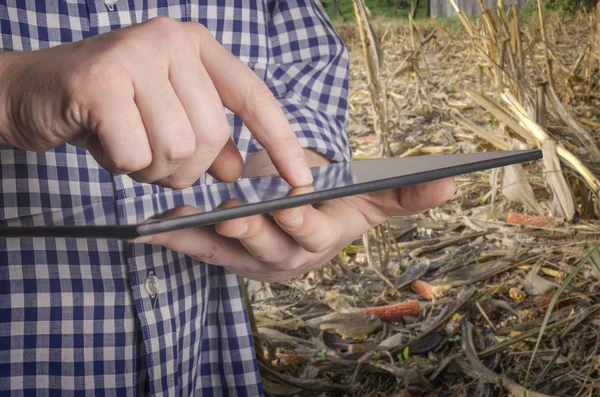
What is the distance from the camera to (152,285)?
1.82 ft

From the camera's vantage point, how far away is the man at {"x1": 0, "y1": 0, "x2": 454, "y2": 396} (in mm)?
341

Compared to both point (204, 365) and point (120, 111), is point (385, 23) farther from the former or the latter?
point (120, 111)

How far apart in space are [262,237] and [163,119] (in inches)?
4.3

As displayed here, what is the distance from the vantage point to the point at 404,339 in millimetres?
1007

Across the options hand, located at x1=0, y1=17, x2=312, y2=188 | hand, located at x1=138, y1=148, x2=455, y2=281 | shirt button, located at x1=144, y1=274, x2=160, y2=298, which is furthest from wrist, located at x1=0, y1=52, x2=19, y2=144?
shirt button, located at x1=144, y1=274, x2=160, y2=298

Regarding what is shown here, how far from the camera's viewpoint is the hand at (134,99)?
33cm

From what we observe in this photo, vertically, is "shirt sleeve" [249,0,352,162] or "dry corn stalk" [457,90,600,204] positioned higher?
"shirt sleeve" [249,0,352,162]

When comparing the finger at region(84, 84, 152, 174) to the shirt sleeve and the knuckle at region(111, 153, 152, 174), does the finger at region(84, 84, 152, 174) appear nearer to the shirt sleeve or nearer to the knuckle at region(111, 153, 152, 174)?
the knuckle at region(111, 153, 152, 174)

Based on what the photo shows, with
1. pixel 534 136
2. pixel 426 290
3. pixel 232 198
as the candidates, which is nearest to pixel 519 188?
pixel 534 136

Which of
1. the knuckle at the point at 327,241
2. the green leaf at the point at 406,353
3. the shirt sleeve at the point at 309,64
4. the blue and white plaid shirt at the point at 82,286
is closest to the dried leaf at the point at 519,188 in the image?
the green leaf at the point at 406,353

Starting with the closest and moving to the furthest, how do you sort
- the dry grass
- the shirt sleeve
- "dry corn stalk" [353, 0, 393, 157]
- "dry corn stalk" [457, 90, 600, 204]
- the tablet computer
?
the tablet computer
the shirt sleeve
the dry grass
"dry corn stalk" [457, 90, 600, 204]
"dry corn stalk" [353, 0, 393, 157]

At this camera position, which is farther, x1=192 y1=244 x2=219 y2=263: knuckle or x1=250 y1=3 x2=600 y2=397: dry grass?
x1=250 y1=3 x2=600 y2=397: dry grass

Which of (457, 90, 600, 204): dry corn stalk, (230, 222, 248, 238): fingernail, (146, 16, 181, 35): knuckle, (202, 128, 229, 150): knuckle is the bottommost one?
(457, 90, 600, 204): dry corn stalk

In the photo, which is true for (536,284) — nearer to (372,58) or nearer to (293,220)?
(372,58)
